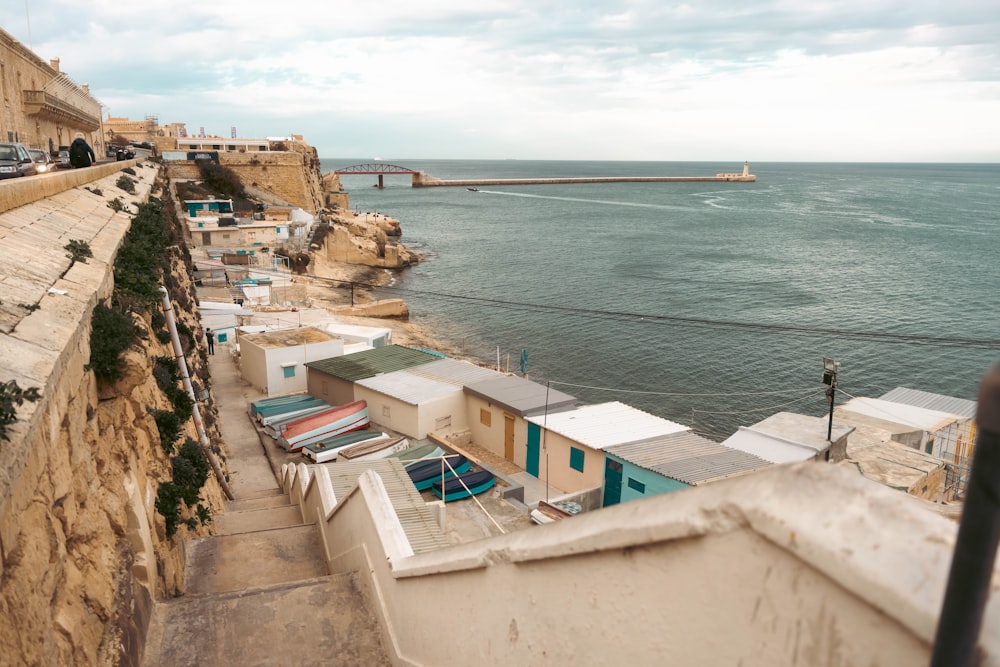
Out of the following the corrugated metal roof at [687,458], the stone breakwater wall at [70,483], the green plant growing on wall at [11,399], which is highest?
the green plant growing on wall at [11,399]

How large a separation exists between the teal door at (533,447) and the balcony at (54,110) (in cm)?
2691

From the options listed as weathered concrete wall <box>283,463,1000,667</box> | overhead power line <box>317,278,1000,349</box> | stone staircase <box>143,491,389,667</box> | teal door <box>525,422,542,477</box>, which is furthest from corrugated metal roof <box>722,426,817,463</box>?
weathered concrete wall <box>283,463,1000,667</box>

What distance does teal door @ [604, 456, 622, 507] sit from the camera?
1677 cm

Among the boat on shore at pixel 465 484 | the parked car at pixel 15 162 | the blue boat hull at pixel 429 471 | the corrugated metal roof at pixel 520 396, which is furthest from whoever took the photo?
the corrugated metal roof at pixel 520 396

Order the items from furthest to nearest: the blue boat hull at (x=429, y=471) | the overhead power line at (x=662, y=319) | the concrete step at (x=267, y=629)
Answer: the overhead power line at (x=662, y=319), the blue boat hull at (x=429, y=471), the concrete step at (x=267, y=629)

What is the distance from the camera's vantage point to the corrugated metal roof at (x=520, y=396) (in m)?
19.7

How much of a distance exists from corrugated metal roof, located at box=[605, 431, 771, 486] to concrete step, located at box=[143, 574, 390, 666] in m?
10.3

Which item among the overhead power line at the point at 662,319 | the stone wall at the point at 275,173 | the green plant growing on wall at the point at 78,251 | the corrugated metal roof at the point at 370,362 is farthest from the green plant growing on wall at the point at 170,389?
the stone wall at the point at 275,173

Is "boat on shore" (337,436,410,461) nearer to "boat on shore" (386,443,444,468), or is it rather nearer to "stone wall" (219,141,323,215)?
"boat on shore" (386,443,444,468)

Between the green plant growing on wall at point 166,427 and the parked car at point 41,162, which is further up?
the parked car at point 41,162

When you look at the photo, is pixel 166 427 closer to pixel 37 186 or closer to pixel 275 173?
pixel 37 186

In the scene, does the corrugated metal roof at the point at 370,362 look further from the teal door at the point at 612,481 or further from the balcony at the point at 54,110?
the balcony at the point at 54,110

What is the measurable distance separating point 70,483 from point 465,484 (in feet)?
42.2

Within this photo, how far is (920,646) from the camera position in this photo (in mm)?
1697
